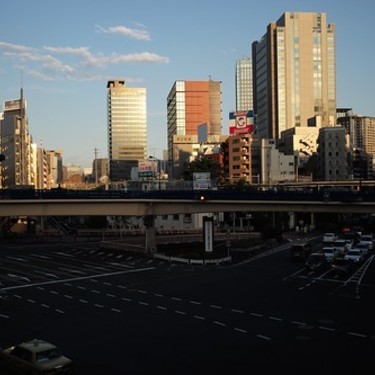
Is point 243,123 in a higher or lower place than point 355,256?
higher

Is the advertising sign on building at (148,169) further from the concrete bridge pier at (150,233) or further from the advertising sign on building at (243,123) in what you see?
the concrete bridge pier at (150,233)

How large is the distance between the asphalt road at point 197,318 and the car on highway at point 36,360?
1.49 m

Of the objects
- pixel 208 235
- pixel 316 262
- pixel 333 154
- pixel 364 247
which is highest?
pixel 333 154

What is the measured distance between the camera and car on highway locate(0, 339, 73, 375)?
19.6 meters

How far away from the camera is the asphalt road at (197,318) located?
2219 cm

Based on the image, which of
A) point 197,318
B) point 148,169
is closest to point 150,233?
point 197,318

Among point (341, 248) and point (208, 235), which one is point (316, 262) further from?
point (208, 235)

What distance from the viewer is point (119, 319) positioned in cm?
3059

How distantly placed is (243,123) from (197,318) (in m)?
110

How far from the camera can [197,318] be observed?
100 feet

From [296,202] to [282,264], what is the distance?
23.9ft

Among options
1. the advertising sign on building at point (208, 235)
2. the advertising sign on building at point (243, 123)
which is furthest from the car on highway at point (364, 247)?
the advertising sign on building at point (243, 123)

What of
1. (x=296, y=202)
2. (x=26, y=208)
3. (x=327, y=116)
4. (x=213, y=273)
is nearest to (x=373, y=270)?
(x=296, y=202)

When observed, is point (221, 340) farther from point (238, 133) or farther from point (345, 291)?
point (238, 133)
